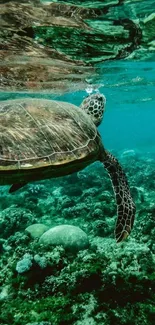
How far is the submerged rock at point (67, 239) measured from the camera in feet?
26.0

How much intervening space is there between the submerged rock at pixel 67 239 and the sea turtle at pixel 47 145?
9.43 ft

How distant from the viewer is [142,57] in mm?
13484

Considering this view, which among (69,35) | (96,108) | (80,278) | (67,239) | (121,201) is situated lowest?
(67,239)

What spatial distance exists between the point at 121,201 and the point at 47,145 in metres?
2.01

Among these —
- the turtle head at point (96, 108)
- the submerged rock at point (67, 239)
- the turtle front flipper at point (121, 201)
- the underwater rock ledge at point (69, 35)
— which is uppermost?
the underwater rock ledge at point (69, 35)

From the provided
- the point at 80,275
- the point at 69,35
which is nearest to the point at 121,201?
the point at 80,275

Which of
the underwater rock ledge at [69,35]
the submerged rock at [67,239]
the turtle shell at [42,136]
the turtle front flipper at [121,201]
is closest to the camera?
the turtle shell at [42,136]

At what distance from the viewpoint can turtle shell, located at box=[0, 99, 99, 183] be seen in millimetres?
3998

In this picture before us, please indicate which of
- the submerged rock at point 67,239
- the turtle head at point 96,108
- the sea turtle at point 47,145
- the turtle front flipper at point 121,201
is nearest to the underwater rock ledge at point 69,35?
the turtle head at point 96,108

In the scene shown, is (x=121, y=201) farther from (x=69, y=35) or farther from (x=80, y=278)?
(x=69, y=35)

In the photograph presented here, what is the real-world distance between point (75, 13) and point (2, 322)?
7.75m

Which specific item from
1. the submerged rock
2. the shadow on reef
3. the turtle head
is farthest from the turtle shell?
→ the submerged rock

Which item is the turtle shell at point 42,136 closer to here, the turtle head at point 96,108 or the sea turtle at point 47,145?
the sea turtle at point 47,145

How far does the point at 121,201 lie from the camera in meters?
5.52
